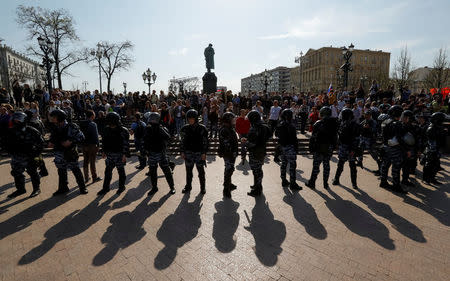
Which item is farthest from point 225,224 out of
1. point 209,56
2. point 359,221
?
point 209,56

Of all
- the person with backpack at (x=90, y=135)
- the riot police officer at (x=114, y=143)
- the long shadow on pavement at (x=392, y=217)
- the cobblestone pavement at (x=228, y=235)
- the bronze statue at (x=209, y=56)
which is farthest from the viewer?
the bronze statue at (x=209, y=56)

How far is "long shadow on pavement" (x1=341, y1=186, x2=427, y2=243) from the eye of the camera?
410cm

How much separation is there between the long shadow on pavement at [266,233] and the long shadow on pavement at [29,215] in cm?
419

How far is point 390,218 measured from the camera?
15.4ft

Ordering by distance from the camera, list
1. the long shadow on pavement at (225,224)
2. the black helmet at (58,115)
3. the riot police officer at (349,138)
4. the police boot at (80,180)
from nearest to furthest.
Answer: the long shadow on pavement at (225,224), the black helmet at (58,115), the police boot at (80,180), the riot police officer at (349,138)

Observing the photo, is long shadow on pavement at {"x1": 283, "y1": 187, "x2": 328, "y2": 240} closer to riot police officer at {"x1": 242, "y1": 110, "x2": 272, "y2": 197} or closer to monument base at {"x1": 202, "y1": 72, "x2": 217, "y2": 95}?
riot police officer at {"x1": 242, "y1": 110, "x2": 272, "y2": 197}

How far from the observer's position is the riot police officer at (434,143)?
21.5 ft

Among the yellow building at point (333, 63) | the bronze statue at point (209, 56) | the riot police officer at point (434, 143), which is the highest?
the yellow building at point (333, 63)

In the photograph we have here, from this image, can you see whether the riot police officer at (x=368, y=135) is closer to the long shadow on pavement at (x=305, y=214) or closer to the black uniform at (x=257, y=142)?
the long shadow on pavement at (x=305, y=214)

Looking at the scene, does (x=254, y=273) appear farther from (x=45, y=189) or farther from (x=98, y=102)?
(x=98, y=102)

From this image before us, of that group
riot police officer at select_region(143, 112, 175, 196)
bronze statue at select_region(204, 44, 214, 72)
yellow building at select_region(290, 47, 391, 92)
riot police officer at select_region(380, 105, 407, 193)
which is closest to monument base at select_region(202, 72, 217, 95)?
bronze statue at select_region(204, 44, 214, 72)

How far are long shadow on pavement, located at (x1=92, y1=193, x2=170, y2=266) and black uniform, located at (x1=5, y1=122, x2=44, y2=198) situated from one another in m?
2.92

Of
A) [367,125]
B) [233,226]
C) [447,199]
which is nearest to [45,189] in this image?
[233,226]

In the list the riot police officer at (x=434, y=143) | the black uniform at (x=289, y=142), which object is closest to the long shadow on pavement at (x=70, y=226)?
the black uniform at (x=289, y=142)
